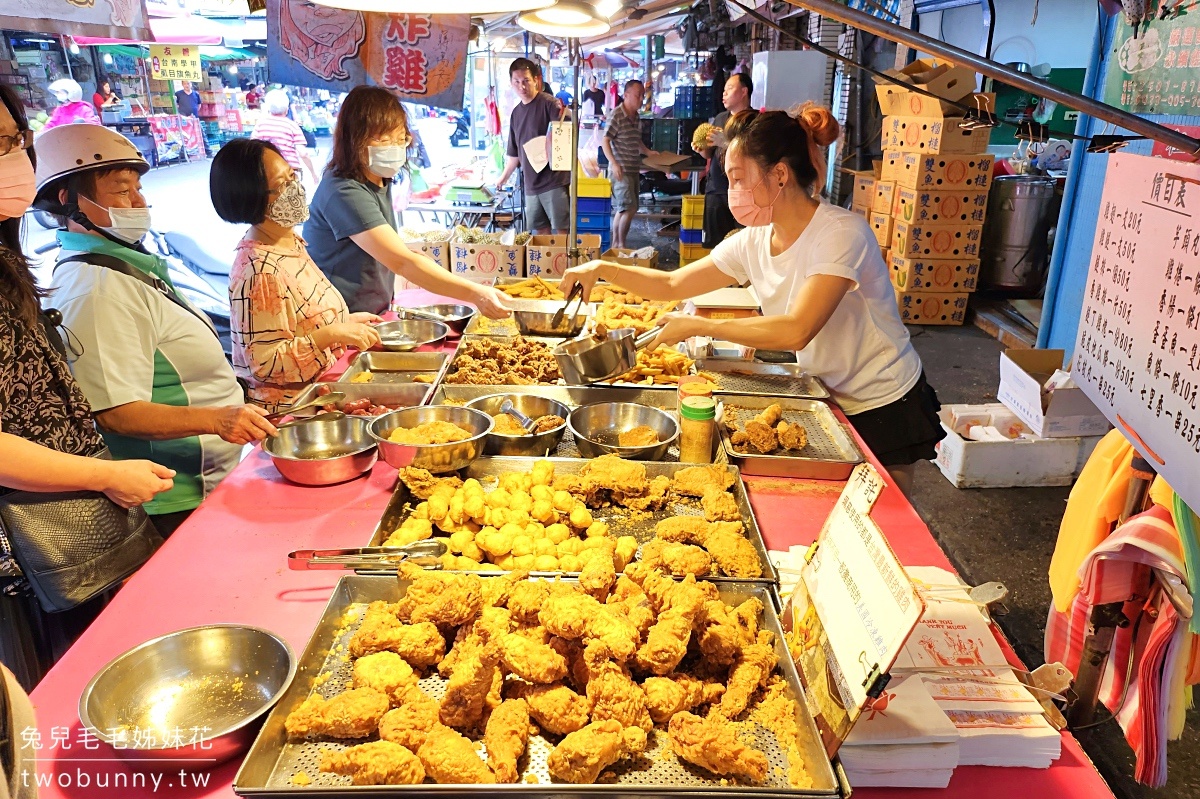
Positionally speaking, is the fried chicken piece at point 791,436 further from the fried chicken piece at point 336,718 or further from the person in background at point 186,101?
the person in background at point 186,101

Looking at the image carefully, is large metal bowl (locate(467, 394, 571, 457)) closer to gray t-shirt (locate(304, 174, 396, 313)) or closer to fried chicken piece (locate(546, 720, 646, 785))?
fried chicken piece (locate(546, 720, 646, 785))

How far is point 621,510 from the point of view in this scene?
7.42 ft

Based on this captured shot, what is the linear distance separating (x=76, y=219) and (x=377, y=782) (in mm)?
2319

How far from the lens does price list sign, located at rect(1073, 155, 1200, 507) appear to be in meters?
1.72

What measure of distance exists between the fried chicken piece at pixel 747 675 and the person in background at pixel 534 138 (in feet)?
27.6

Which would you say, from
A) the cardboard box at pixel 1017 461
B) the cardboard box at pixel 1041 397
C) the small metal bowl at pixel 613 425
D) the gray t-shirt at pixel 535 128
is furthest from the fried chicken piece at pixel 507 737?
the gray t-shirt at pixel 535 128

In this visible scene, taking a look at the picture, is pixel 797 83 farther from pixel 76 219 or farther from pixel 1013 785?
pixel 1013 785

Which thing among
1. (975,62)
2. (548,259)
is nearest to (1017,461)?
(548,259)

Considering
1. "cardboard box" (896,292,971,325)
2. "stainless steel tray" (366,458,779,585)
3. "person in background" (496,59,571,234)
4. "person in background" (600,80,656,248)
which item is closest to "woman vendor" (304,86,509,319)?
"stainless steel tray" (366,458,779,585)

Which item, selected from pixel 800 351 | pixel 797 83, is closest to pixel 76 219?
pixel 800 351

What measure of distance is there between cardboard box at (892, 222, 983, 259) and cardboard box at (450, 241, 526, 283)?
472 centimetres

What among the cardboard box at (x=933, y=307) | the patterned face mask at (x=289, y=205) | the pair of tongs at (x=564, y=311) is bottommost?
the cardboard box at (x=933, y=307)

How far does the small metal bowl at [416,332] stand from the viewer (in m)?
3.91

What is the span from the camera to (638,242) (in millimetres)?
13602
